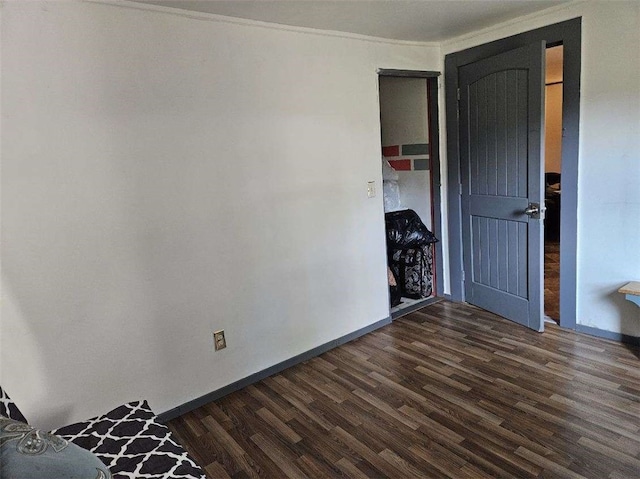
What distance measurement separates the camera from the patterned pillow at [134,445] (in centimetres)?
148

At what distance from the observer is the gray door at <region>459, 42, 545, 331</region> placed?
3.08 metres

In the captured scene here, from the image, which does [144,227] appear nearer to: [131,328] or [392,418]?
[131,328]

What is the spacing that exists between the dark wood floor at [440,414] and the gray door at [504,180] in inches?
15.7

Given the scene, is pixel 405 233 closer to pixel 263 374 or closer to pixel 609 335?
pixel 609 335

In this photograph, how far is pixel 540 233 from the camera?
311 centimetres

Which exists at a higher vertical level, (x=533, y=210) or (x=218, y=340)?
(x=533, y=210)

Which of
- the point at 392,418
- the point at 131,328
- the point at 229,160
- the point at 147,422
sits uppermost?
the point at 229,160

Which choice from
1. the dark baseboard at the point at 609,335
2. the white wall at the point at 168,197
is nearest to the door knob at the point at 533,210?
the dark baseboard at the point at 609,335

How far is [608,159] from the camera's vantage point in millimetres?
2875

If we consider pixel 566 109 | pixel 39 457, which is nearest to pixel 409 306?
pixel 566 109

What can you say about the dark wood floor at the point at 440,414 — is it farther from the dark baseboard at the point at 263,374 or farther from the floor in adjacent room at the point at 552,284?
the floor in adjacent room at the point at 552,284

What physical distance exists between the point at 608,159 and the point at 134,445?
3.08m

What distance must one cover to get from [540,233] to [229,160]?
7.07ft

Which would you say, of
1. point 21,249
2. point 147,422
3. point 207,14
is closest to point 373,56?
point 207,14
